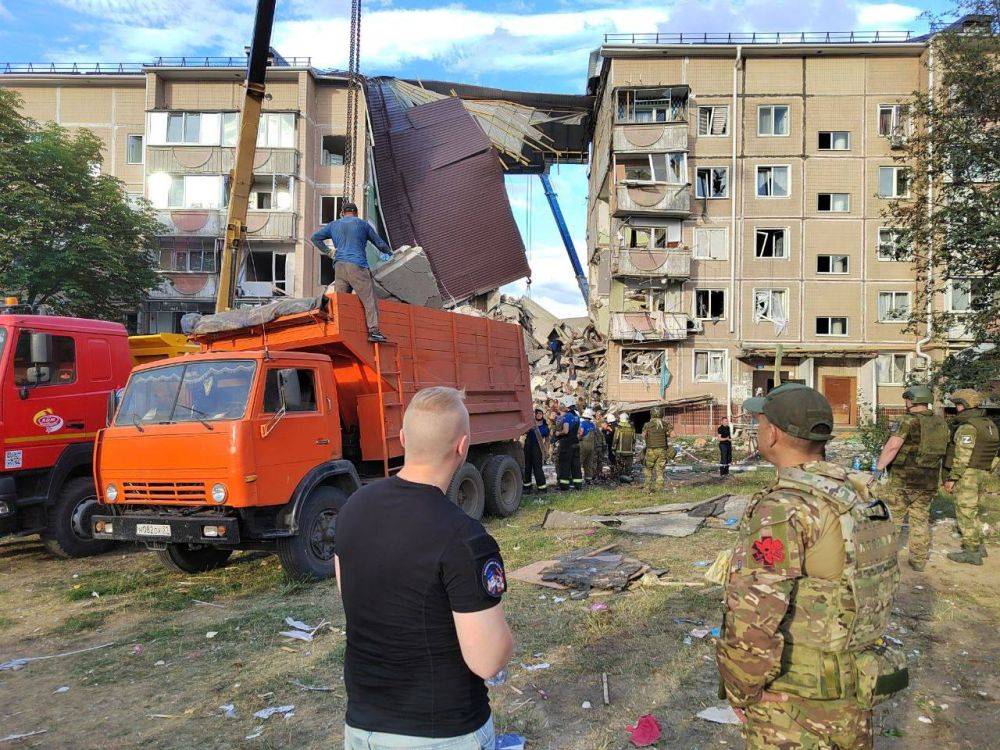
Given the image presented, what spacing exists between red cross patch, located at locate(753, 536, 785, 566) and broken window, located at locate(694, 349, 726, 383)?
83.3 ft

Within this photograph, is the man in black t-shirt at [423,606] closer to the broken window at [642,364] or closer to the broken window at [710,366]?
the broken window at [642,364]

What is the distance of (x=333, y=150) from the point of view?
1121 inches

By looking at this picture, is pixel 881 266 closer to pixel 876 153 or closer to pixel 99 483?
pixel 876 153

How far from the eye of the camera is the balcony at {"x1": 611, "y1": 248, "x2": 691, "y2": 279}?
26328 millimetres

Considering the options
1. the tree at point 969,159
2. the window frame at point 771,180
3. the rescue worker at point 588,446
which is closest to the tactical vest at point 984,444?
the tree at point 969,159

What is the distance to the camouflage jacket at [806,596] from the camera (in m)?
2.10

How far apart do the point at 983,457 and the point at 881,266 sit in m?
22.7

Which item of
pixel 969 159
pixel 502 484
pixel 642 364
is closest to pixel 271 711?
pixel 502 484

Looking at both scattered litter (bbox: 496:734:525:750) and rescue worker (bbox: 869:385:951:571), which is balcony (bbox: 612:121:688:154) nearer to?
rescue worker (bbox: 869:385:951:571)

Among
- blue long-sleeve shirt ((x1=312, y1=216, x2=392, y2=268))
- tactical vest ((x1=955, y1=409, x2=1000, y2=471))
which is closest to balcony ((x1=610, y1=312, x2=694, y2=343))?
tactical vest ((x1=955, y1=409, x2=1000, y2=471))

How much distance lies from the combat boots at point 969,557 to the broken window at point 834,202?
22877 millimetres

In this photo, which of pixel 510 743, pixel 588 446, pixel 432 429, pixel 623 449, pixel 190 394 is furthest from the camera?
pixel 623 449

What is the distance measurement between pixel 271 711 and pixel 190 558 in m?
3.56

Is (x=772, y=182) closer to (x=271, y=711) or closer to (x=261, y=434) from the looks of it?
(x=261, y=434)
